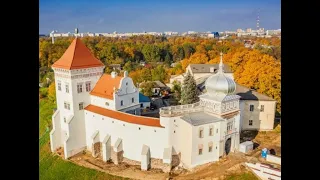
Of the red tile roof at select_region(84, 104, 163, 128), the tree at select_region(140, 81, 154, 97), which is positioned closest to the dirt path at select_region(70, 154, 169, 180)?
the red tile roof at select_region(84, 104, 163, 128)

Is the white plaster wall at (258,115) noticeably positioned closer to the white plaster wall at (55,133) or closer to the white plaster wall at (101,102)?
the white plaster wall at (101,102)

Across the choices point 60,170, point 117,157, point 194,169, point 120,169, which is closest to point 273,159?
point 194,169

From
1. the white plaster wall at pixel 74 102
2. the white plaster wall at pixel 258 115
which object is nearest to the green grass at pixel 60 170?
the white plaster wall at pixel 74 102

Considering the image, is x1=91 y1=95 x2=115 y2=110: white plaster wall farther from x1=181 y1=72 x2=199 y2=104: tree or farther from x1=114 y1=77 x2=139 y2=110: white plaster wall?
x1=181 y1=72 x2=199 y2=104: tree

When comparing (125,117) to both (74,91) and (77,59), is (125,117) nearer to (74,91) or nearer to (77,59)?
(74,91)

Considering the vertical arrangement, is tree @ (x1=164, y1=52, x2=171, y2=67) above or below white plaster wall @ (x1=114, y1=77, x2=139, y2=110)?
above

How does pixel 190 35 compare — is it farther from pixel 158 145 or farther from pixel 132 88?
pixel 158 145
